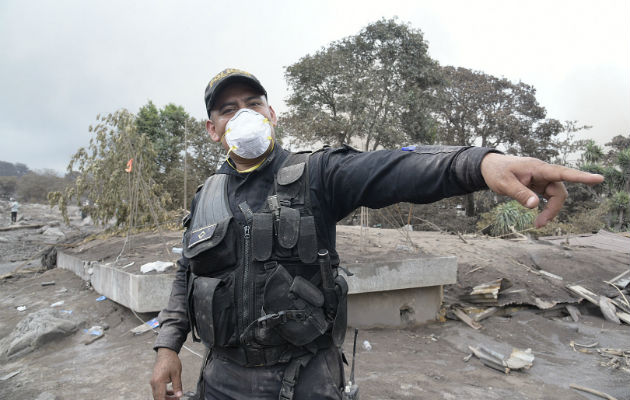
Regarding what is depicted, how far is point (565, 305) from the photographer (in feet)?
23.9

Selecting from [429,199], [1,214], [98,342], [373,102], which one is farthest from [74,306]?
[1,214]

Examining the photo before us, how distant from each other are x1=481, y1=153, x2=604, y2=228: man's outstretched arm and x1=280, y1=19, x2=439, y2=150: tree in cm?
1434

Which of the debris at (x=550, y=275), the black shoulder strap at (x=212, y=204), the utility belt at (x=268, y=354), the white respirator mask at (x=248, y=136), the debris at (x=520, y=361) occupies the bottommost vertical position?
the debris at (x=520, y=361)

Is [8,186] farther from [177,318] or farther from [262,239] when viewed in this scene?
[262,239]

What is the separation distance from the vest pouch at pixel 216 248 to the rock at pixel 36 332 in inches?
171

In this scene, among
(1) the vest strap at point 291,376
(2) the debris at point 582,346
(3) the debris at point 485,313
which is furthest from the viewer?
(3) the debris at point 485,313

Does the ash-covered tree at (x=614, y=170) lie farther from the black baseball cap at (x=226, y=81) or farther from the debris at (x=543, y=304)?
the black baseball cap at (x=226, y=81)

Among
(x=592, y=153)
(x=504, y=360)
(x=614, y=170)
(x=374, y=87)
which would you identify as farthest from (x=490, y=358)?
(x=592, y=153)

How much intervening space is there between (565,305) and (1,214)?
30085mm

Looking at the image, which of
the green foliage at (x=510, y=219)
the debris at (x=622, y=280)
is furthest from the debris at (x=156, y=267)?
the green foliage at (x=510, y=219)

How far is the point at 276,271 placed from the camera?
1.47m

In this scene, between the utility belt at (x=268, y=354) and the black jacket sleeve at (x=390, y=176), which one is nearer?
the black jacket sleeve at (x=390, y=176)

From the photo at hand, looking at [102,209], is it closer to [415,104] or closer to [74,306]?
[74,306]

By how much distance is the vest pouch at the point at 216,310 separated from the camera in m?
1.49
